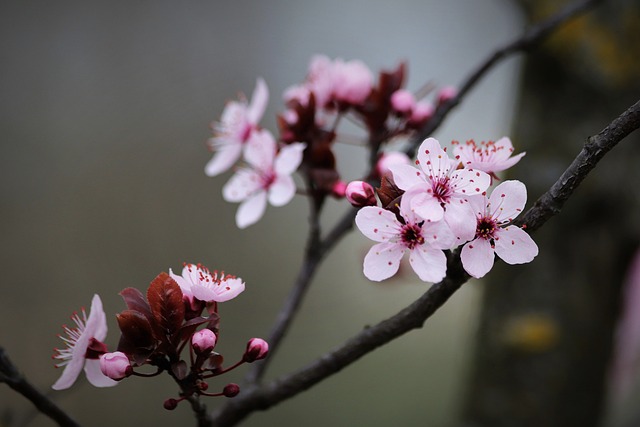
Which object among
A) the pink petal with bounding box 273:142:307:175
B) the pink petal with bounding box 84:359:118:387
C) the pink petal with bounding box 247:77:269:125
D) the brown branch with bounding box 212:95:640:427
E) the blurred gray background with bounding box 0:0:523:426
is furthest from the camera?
the blurred gray background with bounding box 0:0:523:426

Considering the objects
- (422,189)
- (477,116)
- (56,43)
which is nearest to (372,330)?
(422,189)

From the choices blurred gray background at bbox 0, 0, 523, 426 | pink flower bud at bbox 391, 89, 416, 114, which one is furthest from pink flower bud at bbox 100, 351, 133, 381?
blurred gray background at bbox 0, 0, 523, 426

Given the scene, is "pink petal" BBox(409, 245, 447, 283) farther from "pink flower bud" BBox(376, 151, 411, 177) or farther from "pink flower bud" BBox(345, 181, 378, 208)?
"pink flower bud" BBox(376, 151, 411, 177)

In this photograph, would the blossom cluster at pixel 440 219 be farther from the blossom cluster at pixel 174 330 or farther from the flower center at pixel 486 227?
the blossom cluster at pixel 174 330

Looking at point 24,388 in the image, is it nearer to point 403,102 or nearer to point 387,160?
point 387,160

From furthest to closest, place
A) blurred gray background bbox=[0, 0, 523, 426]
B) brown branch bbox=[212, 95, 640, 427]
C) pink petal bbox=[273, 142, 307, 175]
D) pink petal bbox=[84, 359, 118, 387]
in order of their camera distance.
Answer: blurred gray background bbox=[0, 0, 523, 426] < pink petal bbox=[273, 142, 307, 175] < pink petal bbox=[84, 359, 118, 387] < brown branch bbox=[212, 95, 640, 427]

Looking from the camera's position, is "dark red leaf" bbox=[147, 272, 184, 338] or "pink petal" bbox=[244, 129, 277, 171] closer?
"dark red leaf" bbox=[147, 272, 184, 338]
